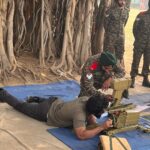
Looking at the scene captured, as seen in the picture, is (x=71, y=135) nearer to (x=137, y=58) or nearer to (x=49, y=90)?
(x=49, y=90)

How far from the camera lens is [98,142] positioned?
5.36m

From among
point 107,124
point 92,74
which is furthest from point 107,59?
point 107,124

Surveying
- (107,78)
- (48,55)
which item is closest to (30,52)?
(48,55)

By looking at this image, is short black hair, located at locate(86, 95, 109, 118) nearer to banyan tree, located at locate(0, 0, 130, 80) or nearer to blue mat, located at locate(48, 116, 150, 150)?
blue mat, located at locate(48, 116, 150, 150)

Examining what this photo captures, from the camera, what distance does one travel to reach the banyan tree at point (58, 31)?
9203 mm

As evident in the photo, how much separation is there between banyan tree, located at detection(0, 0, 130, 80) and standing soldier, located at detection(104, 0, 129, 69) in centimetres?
48

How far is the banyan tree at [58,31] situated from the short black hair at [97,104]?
355cm

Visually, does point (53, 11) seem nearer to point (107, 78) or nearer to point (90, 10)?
point (90, 10)

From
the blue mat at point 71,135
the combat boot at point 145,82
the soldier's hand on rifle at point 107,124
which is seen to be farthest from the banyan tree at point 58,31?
the soldier's hand on rifle at point 107,124

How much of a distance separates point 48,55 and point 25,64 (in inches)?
27.7

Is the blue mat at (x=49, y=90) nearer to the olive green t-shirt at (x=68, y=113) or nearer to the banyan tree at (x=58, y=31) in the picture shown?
the banyan tree at (x=58, y=31)

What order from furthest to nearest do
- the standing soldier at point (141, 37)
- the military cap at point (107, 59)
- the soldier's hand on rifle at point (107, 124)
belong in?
the standing soldier at point (141, 37), the military cap at point (107, 59), the soldier's hand on rifle at point (107, 124)

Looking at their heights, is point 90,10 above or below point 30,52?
above

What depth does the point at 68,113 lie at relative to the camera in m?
5.47
